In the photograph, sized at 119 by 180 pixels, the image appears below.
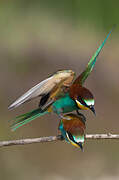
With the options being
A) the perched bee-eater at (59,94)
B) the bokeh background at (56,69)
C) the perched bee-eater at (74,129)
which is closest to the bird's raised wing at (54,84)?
the perched bee-eater at (59,94)

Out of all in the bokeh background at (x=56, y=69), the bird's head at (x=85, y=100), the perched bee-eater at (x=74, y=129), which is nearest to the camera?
the perched bee-eater at (x=74, y=129)

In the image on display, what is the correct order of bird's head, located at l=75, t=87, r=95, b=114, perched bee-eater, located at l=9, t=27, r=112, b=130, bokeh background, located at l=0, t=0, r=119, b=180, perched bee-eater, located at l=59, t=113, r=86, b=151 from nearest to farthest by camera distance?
1. perched bee-eater, located at l=59, t=113, r=86, b=151
2. bird's head, located at l=75, t=87, r=95, b=114
3. perched bee-eater, located at l=9, t=27, r=112, b=130
4. bokeh background, located at l=0, t=0, r=119, b=180

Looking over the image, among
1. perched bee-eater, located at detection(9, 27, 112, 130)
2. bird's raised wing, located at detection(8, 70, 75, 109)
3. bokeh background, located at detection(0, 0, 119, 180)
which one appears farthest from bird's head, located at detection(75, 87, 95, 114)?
bokeh background, located at detection(0, 0, 119, 180)

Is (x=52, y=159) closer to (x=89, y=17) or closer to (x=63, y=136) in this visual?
(x=89, y=17)

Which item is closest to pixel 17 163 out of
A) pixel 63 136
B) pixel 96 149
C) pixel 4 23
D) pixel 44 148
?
pixel 44 148

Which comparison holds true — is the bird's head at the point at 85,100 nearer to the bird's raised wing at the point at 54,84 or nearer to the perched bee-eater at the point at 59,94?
the perched bee-eater at the point at 59,94

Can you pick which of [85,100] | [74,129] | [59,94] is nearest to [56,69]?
[59,94]

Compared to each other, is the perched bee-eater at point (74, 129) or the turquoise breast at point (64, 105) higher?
the turquoise breast at point (64, 105)

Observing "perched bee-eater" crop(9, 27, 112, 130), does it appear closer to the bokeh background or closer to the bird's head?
the bird's head
